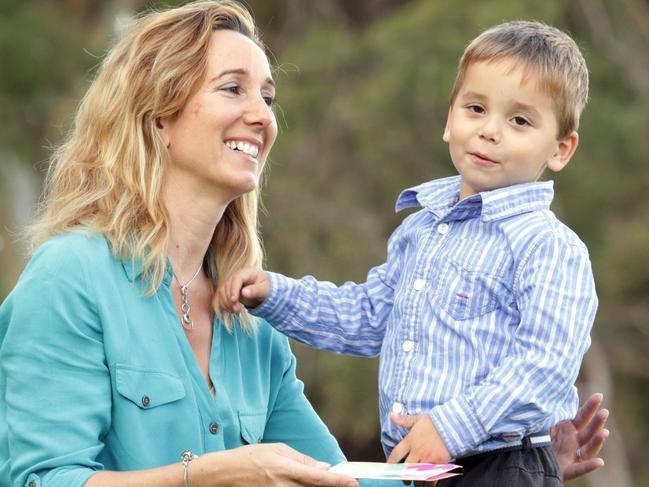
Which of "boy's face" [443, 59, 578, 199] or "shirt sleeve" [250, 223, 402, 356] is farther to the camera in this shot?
"shirt sleeve" [250, 223, 402, 356]

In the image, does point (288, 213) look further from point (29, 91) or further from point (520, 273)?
point (520, 273)

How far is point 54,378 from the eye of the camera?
2969 mm

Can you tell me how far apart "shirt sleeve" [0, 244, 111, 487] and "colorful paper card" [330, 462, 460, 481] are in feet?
1.94

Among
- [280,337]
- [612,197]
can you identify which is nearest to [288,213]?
[612,197]

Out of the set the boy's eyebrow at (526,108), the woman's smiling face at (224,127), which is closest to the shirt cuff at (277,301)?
the woman's smiling face at (224,127)

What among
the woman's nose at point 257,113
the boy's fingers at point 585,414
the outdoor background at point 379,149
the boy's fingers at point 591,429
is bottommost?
the boy's fingers at point 591,429

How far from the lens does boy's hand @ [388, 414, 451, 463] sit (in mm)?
2842

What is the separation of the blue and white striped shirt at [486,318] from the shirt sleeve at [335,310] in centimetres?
7

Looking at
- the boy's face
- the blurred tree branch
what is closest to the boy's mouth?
the boy's face

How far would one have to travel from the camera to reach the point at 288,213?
1056cm

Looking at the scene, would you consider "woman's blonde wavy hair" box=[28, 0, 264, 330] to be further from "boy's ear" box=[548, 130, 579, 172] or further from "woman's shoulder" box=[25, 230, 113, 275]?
"boy's ear" box=[548, 130, 579, 172]

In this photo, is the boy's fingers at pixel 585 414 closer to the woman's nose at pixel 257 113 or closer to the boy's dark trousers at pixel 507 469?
the boy's dark trousers at pixel 507 469

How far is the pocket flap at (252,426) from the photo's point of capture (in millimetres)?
3348


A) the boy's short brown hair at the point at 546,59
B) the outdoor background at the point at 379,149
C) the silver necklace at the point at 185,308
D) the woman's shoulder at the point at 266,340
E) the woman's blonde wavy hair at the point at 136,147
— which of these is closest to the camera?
the boy's short brown hair at the point at 546,59
